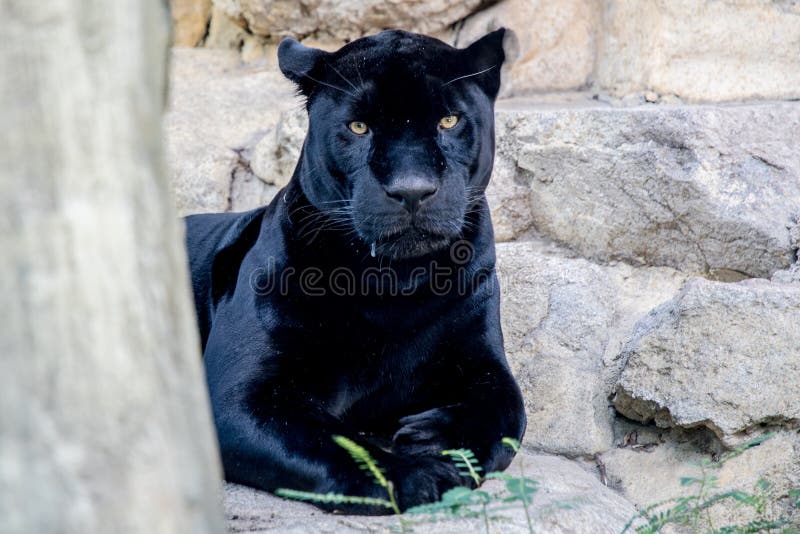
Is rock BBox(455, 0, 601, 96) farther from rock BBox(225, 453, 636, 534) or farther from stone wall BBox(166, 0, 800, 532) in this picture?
rock BBox(225, 453, 636, 534)

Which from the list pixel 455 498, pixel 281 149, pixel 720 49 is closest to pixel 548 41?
pixel 720 49

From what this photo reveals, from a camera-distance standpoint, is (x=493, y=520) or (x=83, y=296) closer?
(x=83, y=296)

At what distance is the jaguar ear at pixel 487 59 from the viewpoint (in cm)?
354

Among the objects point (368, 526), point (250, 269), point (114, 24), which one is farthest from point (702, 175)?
point (114, 24)

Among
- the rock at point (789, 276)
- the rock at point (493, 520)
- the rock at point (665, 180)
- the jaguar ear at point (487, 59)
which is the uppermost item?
the jaguar ear at point (487, 59)

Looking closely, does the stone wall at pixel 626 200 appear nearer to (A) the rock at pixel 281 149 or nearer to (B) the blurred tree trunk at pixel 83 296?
(A) the rock at pixel 281 149

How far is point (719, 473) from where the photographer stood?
11.5ft

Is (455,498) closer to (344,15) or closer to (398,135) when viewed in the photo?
(398,135)

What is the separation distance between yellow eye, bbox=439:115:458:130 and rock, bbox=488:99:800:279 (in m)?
1.40

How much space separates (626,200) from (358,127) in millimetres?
1717

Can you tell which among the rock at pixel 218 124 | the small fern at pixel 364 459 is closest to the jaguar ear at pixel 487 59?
the small fern at pixel 364 459

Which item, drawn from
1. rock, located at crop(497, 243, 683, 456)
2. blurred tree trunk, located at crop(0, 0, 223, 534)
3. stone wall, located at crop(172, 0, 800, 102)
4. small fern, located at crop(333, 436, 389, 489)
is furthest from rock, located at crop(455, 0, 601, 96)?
blurred tree trunk, located at crop(0, 0, 223, 534)

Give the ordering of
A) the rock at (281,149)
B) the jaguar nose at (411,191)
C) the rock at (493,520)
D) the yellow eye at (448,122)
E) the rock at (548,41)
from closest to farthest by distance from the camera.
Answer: the rock at (493,520) < the jaguar nose at (411,191) < the yellow eye at (448,122) < the rock at (281,149) < the rock at (548,41)

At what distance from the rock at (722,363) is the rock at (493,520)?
57cm
